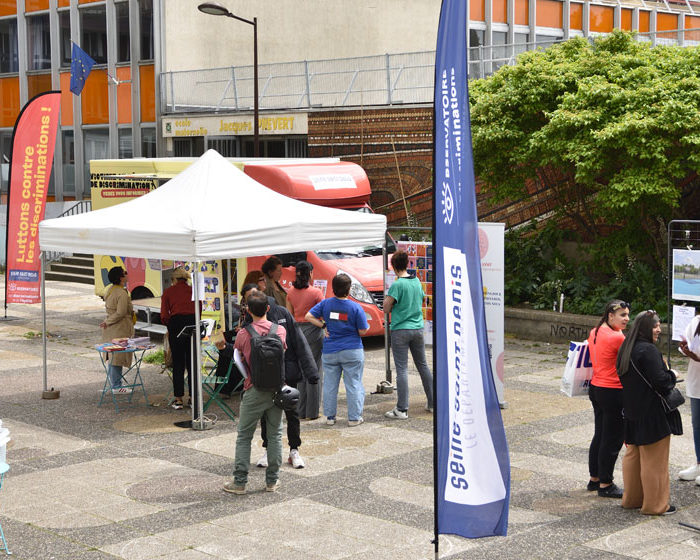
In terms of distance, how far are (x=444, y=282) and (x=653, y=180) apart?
11.2 m

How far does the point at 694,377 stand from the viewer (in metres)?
8.84

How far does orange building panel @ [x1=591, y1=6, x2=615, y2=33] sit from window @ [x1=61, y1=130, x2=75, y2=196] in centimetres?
1874

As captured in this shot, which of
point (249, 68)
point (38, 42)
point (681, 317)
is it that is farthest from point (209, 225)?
point (38, 42)

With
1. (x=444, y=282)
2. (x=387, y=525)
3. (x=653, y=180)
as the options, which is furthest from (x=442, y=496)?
(x=653, y=180)

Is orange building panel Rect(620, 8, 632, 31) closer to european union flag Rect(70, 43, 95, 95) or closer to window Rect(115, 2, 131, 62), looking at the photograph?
window Rect(115, 2, 131, 62)

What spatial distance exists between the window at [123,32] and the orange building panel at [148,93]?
0.98 meters

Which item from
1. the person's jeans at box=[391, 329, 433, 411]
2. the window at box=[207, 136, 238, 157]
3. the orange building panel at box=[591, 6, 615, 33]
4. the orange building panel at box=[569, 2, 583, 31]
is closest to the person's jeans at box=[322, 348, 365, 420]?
the person's jeans at box=[391, 329, 433, 411]

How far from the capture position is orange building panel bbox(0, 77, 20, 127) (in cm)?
3519

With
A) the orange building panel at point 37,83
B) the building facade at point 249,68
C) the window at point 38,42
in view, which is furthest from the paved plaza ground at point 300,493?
the window at point 38,42

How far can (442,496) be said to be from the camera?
230 inches

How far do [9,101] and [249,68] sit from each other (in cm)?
1051

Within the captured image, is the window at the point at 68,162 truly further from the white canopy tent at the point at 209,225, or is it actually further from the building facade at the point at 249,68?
the white canopy tent at the point at 209,225

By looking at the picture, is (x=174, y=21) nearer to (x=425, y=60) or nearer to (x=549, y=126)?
(x=425, y=60)

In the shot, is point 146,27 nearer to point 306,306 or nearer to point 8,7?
point 8,7
